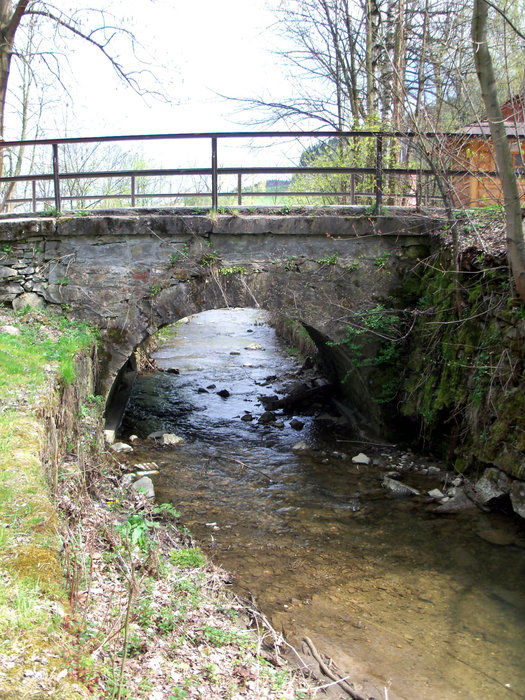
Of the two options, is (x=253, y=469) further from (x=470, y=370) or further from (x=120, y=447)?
(x=470, y=370)

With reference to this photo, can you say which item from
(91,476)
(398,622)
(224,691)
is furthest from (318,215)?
(224,691)

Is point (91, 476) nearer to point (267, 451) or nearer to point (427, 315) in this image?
point (267, 451)

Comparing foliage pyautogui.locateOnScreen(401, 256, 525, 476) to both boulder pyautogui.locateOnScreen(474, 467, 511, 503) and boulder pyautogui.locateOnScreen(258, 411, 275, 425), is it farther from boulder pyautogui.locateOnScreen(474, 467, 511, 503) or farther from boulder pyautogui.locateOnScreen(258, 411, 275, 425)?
boulder pyautogui.locateOnScreen(258, 411, 275, 425)

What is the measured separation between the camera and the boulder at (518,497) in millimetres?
5270

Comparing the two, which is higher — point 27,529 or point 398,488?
point 27,529

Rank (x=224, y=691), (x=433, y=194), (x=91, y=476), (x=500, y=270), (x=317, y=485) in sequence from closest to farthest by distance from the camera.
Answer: (x=224, y=691), (x=91, y=476), (x=500, y=270), (x=317, y=485), (x=433, y=194)

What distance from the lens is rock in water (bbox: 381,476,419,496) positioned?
636 cm

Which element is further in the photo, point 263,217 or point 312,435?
point 312,435

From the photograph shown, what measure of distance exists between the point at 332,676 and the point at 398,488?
317 cm

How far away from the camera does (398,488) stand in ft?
21.1

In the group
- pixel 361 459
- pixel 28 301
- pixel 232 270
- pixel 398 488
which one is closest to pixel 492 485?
pixel 398 488

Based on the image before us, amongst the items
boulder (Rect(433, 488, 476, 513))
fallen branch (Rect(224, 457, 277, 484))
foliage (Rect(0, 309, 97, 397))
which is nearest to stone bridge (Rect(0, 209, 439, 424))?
foliage (Rect(0, 309, 97, 397))

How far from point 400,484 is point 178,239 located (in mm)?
4312

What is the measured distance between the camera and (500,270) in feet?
20.2
